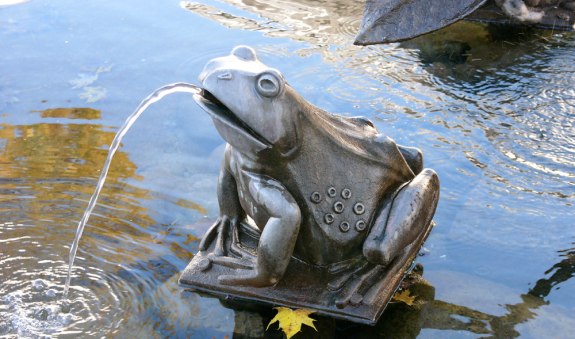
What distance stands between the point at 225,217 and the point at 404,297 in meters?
1.12

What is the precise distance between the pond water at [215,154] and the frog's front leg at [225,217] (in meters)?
0.28

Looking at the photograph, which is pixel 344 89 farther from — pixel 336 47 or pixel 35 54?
pixel 35 54

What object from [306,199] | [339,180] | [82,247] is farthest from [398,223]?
[82,247]

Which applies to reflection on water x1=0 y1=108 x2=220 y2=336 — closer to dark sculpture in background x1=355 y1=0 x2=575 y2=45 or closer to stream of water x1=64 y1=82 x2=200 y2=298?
stream of water x1=64 y1=82 x2=200 y2=298

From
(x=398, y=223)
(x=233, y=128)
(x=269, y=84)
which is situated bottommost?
(x=398, y=223)

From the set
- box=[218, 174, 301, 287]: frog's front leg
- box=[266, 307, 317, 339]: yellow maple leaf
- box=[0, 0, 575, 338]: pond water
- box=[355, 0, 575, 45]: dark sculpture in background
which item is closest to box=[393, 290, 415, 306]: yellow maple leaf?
box=[0, 0, 575, 338]: pond water

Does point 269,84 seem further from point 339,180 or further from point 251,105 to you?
point 339,180

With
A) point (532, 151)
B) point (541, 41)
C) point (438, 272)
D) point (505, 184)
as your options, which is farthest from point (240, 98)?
point (541, 41)

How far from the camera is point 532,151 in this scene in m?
5.87

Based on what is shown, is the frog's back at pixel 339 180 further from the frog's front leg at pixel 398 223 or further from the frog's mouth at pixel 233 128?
the frog's mouth at pixel 233 128

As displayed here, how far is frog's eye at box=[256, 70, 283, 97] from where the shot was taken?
12.3 feet

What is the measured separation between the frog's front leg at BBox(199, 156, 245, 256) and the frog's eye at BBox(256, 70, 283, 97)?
2.59ft

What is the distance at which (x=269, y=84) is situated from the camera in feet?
12.3

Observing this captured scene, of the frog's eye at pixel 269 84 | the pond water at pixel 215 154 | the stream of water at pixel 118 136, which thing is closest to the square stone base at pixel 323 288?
the pond water at pixel 215 154
